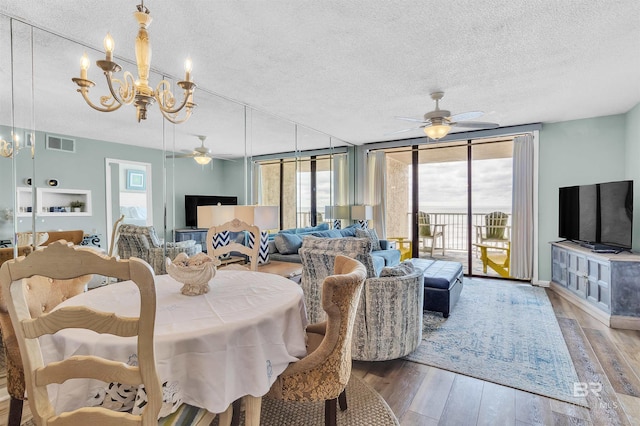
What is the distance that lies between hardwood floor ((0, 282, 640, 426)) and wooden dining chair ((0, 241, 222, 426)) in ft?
4.77

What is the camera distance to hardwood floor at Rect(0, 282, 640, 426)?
183cm

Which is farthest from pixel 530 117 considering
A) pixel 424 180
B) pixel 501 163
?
pixel 424 180

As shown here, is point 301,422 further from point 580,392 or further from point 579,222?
point 579,222

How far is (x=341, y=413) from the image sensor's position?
6.16 ft

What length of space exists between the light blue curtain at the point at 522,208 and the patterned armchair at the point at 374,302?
345cm

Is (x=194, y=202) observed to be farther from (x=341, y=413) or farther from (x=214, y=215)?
(x=341, y=413)

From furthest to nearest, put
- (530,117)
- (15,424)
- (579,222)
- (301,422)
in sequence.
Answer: (530,117) → (579,222) → (301,422) → (15,424)

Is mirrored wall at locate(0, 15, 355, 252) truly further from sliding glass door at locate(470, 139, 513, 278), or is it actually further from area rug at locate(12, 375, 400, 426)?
sliding glass door at locate(470, 139, 513, 278)

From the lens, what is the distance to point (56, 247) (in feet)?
2.77

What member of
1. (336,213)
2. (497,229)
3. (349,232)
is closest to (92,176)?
(349,232)

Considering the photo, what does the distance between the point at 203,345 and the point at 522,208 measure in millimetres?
5259

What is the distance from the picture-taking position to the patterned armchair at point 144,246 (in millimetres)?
2914

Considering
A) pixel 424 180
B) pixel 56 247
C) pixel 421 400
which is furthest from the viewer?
pixel 424 180

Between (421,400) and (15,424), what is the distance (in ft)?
7.08
